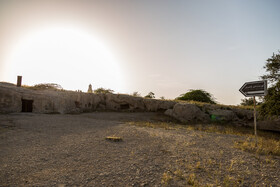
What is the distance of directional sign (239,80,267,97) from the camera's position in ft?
22.8

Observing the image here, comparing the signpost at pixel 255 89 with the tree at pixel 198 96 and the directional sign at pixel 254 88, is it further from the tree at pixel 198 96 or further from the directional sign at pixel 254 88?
the tree at pixel 198 96

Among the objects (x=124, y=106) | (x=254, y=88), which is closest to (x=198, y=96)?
(x=124, y=106)

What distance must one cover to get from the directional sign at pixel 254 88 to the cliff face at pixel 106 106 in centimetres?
864

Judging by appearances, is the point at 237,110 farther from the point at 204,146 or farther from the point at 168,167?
the point at 168,167

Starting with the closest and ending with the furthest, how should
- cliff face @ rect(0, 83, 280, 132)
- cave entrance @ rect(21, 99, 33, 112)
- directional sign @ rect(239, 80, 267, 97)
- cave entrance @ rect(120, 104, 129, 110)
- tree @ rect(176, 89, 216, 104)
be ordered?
directional sign @ rect(239, 80, 267, 97) < cliff face @ rect(0, 83, 280, 132) < cave entrance @ rect(21, 99, 33, 112) < cave entrance @ rect(120, 104, 129, 110) < tree @ rect(176, 89, 216, 104)

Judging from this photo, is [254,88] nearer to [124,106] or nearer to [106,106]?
[124,106]

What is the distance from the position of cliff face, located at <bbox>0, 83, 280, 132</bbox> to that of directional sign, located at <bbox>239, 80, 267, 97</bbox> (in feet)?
28.3

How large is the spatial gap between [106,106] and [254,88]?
49.5ft

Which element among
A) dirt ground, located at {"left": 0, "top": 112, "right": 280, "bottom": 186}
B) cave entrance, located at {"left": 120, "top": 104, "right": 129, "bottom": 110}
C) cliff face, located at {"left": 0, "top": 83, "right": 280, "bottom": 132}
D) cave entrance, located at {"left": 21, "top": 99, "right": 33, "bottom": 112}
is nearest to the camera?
dirt ground, located at {"left": 0, "top": 112, "right": 280, "bottom": 186}

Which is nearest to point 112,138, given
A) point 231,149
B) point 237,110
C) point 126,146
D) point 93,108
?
point 126,146

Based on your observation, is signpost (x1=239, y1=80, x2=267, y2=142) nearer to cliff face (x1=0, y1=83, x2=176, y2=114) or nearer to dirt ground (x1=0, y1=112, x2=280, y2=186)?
dirt ground (x1=0, y1=112, x2=280, y2=186)

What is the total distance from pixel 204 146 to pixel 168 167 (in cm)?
291

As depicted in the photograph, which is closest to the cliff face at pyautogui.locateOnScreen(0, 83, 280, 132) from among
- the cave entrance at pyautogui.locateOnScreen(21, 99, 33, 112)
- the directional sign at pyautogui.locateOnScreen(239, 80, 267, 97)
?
the cave entrance at pyautogui.locateOnScreen(21, 99, 33, 112)

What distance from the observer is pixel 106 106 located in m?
19.3
